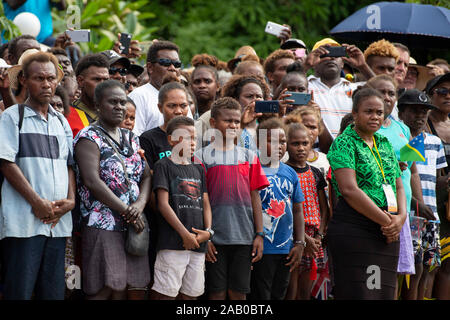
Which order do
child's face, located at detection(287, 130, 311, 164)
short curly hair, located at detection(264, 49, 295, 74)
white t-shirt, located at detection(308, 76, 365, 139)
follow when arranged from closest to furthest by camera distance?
1. child's face, located at detection(287, 130, 311, 164)
2. white t-shirt, located at detection(308, 76, 365, 139)
3. short curly hair, located at detection(264, 49, 295, 74)

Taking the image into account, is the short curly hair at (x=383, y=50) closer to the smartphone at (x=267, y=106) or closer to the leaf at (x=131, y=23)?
the smartphone at (x=267, y=106)

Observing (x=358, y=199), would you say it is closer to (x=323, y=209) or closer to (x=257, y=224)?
(x=257, y=224)

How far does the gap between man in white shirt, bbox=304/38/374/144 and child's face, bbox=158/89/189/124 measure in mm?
2011

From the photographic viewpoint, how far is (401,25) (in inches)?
374

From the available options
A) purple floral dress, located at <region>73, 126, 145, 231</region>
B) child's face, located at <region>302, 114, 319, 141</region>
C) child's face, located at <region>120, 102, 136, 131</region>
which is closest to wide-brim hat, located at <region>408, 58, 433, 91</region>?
child's face, located at <region>302, 114, 319, 141</region>

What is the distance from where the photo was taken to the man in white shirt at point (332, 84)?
7.32m

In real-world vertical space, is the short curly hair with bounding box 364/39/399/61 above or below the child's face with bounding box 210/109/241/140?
above

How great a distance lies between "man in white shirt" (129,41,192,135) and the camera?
612 cm

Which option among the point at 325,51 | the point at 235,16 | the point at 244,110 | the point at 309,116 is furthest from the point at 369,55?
the point at 235,16

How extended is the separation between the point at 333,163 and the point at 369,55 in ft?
11.4

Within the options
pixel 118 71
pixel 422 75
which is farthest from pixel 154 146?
pixel 422 75

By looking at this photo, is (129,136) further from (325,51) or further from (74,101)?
(325,51)

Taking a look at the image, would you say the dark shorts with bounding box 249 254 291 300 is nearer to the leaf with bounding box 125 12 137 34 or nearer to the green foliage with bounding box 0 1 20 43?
the green foliage with bounding box 0 1 20 43

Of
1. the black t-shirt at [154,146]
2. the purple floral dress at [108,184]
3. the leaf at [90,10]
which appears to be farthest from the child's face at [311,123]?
the leaf at [90,10]
